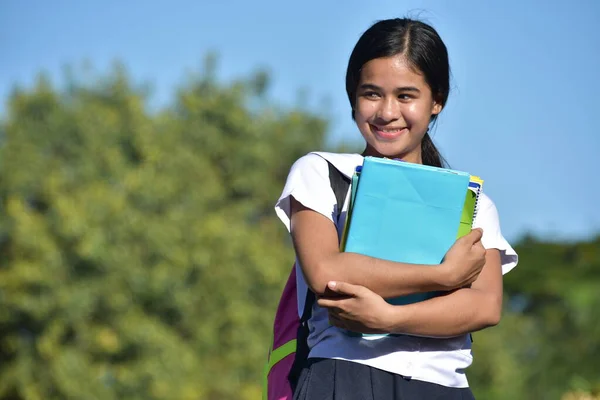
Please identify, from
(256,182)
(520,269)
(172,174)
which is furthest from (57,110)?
(520,269)

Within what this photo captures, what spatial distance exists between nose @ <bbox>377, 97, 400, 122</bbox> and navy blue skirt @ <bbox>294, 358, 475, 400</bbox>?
57 cm

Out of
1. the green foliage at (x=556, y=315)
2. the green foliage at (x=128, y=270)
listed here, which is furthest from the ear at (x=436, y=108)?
the green foliage at (x=128, y=270)

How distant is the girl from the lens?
6.93 ft

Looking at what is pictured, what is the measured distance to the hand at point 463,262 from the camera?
214cm

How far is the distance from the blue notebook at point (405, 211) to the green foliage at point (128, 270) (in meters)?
11.7

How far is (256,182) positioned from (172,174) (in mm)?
4903

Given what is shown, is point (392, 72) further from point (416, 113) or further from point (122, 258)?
point (122, 258)

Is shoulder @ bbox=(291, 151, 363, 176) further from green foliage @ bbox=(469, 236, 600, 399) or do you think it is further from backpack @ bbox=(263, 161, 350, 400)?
green foliage @ bbox=(469, 236, 600, 399)

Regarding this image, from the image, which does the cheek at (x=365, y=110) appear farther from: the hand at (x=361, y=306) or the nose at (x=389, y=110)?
the hand at (x=361, y=306)

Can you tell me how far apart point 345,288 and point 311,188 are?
0.27 meters

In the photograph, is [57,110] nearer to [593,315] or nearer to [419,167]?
[593,315]

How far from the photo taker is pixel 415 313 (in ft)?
6.93

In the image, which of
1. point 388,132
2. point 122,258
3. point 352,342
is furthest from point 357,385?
point 122,258

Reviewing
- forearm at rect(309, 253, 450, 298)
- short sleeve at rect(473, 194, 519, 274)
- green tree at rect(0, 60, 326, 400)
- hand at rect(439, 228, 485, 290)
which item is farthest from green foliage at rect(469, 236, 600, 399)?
green tree at rect(0, 60, 326, 400)
